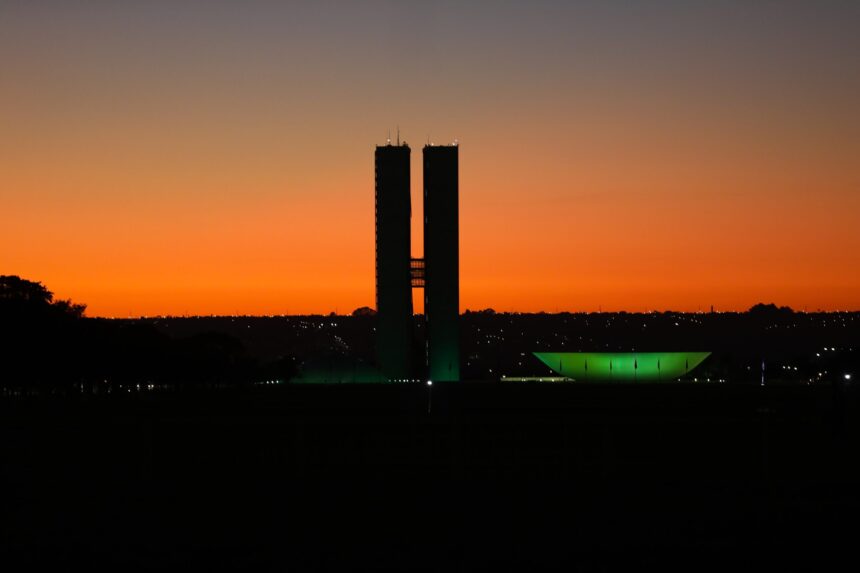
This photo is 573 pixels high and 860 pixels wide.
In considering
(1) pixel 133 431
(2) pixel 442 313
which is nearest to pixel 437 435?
(1) pixel 133 431

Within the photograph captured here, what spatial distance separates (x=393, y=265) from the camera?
143625 millimetres

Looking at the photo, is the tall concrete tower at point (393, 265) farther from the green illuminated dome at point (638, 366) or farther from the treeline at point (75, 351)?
the green illuminated dome at point (638, 366)

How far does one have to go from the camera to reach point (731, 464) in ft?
94.3

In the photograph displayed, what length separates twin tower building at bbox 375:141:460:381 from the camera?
143875 millimetres

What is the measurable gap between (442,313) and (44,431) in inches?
4151

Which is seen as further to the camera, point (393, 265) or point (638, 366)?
point (638, 366)

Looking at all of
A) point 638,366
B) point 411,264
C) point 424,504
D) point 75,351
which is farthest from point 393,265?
point 424,504

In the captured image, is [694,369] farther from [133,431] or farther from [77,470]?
[77,470]

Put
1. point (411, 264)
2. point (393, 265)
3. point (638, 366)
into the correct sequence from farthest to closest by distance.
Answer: point (638, 366), point (411, 264), point (393, 265)

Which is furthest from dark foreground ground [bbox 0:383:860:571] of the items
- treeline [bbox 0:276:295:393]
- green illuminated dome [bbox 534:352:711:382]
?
green illuminated dome [bbox 534:352:711:382]

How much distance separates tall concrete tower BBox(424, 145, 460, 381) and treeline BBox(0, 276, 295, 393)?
22411 mm

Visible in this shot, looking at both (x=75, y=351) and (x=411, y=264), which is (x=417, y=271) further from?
(x=75, y=351)

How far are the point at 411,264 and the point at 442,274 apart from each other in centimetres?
413

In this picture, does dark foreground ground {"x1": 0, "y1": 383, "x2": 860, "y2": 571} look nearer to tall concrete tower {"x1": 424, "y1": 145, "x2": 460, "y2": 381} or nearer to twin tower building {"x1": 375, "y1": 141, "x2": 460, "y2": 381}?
twin tower building {"x1": 375, "y1": 141, "x2": 460, "y2": 381}
